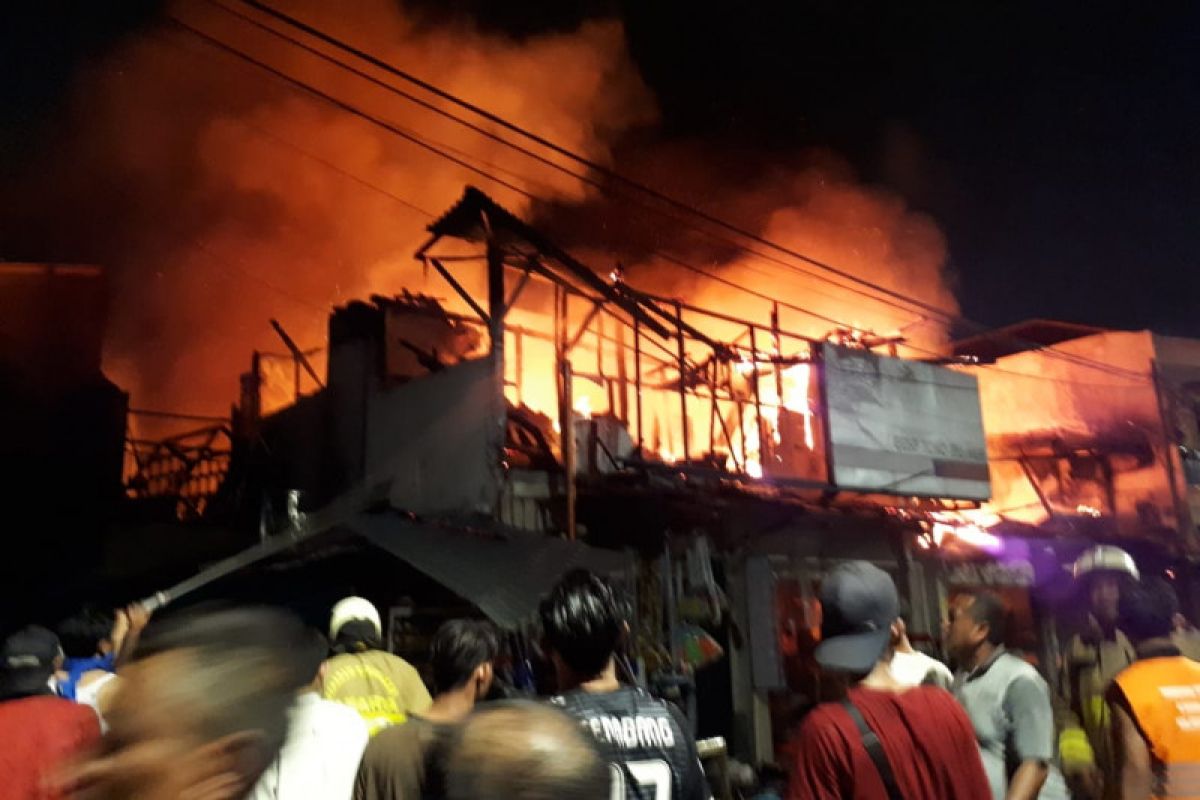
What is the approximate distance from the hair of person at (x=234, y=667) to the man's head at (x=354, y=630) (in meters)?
3.07

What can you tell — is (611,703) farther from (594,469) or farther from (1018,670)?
(594,469)

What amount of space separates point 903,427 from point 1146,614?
11.2 m

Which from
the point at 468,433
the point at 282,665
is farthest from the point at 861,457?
the point at 282,665

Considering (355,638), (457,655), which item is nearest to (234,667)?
(457,655)

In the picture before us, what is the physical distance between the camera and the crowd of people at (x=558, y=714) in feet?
5.95

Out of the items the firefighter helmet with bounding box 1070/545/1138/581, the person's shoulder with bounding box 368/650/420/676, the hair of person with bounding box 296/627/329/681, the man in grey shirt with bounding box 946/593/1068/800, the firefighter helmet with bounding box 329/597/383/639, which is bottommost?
the man in grey shirt with bounding box 946/593/1068/800

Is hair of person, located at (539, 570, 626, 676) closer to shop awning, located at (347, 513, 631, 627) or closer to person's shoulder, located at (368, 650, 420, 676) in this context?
person's shoulder, located at (368, 650, 420, 676)

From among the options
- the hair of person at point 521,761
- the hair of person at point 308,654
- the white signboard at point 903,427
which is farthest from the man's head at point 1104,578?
the white signboard at point 903,427

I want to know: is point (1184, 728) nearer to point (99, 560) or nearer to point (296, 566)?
point (296, 566)

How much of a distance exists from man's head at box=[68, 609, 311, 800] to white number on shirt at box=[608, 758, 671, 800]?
120 cm

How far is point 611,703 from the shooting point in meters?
2.88

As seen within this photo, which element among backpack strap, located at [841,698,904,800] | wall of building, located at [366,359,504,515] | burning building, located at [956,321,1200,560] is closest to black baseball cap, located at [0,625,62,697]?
backpack strap, located at [841,698,904,800]

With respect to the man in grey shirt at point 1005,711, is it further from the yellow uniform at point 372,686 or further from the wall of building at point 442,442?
the wall of building at point 442,442

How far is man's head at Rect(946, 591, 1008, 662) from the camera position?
466cm
